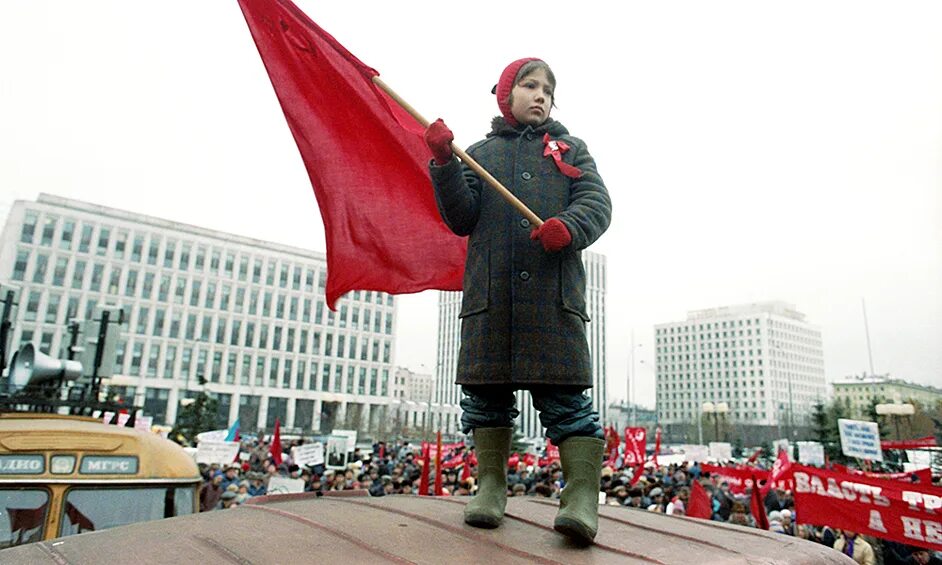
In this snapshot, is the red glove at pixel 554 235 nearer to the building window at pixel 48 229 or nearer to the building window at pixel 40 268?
the building window at pixel 40 268

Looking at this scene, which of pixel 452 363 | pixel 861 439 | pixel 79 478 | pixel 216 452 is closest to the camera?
pixel 79 478

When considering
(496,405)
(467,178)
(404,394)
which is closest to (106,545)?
(496,405)

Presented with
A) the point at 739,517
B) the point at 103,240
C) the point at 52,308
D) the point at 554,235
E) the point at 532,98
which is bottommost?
the point at 739,517

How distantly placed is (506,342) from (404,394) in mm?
129113

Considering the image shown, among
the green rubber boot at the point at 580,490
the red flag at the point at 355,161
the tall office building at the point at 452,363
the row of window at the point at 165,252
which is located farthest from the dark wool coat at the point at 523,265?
the row of window at the point at 165,252

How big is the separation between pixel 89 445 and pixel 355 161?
3.23 metres

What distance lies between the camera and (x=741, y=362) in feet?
419

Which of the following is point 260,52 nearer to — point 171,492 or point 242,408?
point 171,492

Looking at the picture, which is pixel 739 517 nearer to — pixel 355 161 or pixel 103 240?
pixel 355 161

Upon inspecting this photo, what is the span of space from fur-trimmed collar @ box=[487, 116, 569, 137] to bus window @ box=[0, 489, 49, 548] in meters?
3.99

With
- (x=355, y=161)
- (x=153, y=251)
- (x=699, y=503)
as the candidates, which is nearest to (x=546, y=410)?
(x=355, y=161)

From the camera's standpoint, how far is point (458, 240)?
3.52 metres

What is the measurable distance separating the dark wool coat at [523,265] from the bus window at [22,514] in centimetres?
356

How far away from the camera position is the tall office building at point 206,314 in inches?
2633
